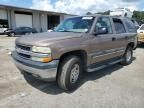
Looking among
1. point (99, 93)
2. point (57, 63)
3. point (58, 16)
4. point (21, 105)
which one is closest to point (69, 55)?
point (57, 63)

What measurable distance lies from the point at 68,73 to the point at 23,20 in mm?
29669

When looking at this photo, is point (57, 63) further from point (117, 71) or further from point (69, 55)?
point (117, 71)

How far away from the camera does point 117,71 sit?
253 inches

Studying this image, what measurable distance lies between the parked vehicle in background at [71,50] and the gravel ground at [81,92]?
1.26 ft

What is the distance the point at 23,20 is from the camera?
3198 cm

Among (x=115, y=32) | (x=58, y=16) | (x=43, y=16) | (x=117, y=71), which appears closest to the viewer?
(x=115, y=32)

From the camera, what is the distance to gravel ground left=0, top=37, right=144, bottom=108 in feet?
12.8

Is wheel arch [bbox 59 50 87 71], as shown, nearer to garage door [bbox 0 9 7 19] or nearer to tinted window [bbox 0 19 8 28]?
tinted window [bbox 0 19 8 28]

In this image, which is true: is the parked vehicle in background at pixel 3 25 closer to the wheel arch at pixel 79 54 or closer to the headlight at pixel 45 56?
the wheel arch at pixel 79 54

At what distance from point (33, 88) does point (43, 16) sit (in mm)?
32936

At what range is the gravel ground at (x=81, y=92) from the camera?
3893mm

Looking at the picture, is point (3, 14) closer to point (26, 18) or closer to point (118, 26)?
point (26, 18)

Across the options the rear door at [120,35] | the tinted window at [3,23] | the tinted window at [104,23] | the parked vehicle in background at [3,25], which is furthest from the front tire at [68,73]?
the tinted window at [3,23]

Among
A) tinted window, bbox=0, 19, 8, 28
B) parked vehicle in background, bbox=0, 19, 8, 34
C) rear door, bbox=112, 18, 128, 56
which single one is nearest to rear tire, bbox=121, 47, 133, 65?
rear door, bbox=112, 18, 128, 56
